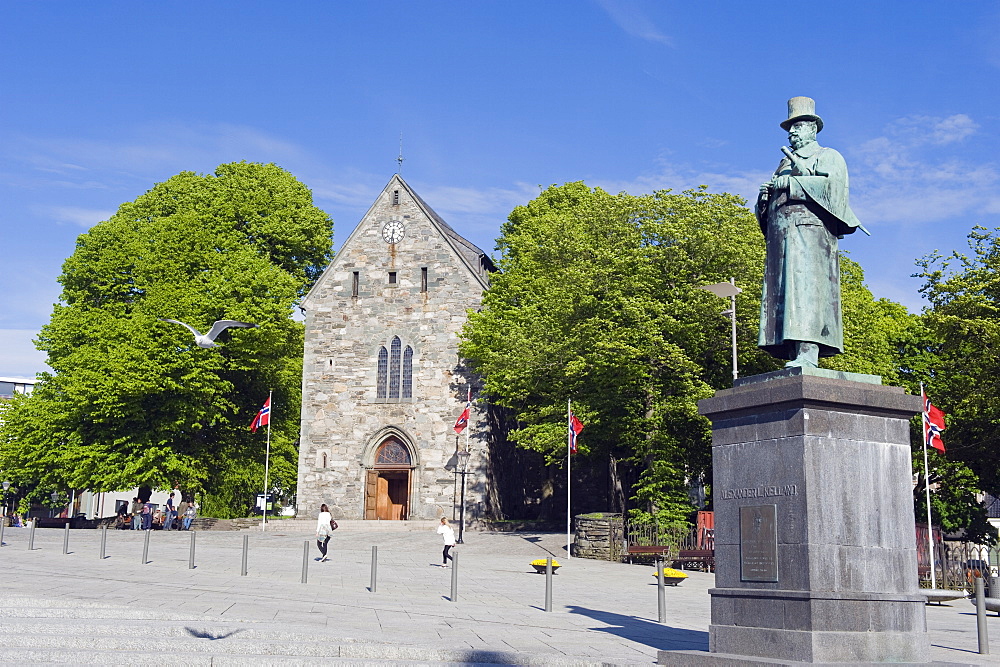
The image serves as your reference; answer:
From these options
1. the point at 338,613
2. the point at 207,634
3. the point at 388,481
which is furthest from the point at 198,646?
the point at 388,481

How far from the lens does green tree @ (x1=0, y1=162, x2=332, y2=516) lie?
129 feet

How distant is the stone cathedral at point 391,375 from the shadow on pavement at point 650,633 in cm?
2655

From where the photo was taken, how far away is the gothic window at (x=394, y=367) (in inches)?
1738

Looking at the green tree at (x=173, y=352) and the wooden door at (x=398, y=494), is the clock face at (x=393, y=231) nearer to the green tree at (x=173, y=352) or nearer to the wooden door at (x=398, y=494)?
the green tree at (x=173, y=352)

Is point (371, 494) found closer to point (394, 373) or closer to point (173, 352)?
point (394, 373)

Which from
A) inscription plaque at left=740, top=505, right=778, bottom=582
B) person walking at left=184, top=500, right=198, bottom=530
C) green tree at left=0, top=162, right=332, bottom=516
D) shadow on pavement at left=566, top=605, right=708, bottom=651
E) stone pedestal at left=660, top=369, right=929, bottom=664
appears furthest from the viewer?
green tree at left=0, top=162, right=332, bottom=516

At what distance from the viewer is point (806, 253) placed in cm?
1084

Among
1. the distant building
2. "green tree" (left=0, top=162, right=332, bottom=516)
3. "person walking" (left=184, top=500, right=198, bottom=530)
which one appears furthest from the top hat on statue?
the distant building

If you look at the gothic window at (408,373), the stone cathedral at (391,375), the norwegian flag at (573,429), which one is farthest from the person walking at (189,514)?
the norwegian flag at (573,429)

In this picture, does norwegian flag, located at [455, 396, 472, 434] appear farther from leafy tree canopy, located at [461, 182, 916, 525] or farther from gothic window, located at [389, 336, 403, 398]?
gothic window, located at [389, 336, 403, 398]

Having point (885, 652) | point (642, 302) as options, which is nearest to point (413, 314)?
point (642, 302)

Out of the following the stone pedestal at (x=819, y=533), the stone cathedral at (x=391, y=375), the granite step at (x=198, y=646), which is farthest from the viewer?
the stone cathedral at (x=391, y=375)

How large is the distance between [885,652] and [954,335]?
79.6ft

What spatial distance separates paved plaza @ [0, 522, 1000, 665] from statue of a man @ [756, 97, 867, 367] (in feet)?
13.0
